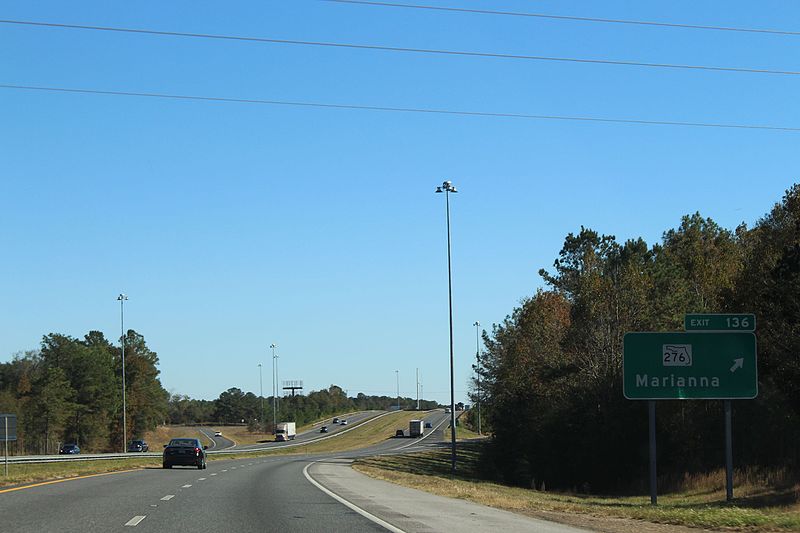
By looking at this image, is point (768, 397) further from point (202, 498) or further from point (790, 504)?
point (202, 498)

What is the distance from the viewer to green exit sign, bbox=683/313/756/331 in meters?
28.9

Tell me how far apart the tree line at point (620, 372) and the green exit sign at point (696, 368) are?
964 centimetres

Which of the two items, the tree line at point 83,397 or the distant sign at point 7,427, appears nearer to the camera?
the distant sign at point 7,427

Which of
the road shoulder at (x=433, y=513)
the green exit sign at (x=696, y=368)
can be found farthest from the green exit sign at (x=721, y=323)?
the road shoulder at (x=433, y=513)

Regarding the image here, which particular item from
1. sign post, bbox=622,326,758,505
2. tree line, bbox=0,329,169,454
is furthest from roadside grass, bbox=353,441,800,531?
tree line, bbox=0,329,169,454

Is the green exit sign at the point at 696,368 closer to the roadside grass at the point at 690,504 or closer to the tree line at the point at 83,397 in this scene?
the roadside grass at the point at 690,504

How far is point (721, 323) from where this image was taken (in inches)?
1141

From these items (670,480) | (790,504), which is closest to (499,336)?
(670,480)

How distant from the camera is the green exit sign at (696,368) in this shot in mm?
29125

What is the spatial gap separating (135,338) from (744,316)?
459 ft

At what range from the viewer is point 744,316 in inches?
1136

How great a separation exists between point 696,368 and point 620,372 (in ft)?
103

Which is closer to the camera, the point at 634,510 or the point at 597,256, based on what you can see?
the point at 634,510

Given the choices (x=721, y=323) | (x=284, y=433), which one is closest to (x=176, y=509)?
(x=721, y=323)
